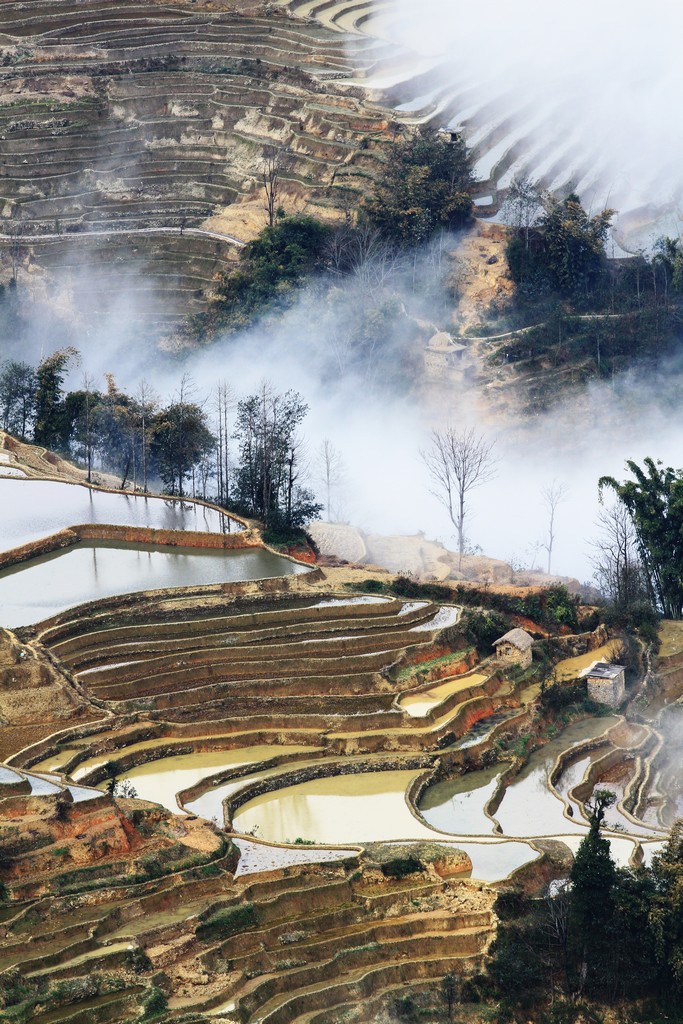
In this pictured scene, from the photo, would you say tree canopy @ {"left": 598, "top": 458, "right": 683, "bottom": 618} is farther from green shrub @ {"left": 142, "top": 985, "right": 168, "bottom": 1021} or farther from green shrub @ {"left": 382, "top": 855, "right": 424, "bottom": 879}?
green shrub @ {"left": 142, "top": 985, "right": 168, "bottom": 1021}

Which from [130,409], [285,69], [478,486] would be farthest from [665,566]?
[285,69]

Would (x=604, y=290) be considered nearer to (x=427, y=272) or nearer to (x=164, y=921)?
(x=427, y=272)

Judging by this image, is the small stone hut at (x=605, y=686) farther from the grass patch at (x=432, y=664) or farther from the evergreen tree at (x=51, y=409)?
the evergreen tree at (x=51, y=409)

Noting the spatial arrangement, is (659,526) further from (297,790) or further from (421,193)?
(421,193)

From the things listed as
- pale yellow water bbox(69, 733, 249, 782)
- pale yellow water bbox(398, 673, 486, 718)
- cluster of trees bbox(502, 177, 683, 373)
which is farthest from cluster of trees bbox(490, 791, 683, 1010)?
cluster of trees bbox(502, 177, 683, 373)

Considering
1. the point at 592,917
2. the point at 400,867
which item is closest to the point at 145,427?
the point at 400,867

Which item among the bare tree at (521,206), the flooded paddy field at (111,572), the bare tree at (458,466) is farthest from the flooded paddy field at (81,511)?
the bare tree at (521,206)

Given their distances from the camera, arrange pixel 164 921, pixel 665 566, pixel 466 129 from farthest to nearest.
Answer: pixel 466 129, pixel 665 566, pixel 164 921
